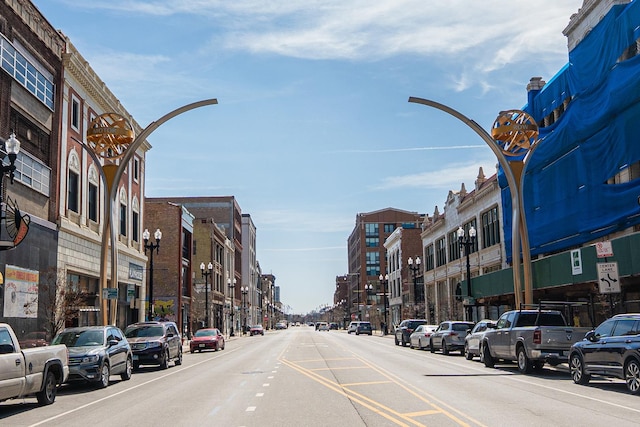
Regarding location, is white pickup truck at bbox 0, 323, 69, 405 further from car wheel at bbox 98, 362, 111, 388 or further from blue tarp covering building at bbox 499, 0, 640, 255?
blue tarp covering building at bbox 499, 0, 640, 255

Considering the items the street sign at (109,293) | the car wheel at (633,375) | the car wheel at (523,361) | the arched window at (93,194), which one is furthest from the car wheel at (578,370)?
the arched window at (93,194)

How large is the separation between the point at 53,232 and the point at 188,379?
13.7 metres

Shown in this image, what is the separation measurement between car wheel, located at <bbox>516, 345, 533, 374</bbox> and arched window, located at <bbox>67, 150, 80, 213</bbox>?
76.2 ft

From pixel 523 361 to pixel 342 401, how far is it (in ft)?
A: 29.4

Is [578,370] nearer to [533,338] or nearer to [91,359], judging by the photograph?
[533,338]

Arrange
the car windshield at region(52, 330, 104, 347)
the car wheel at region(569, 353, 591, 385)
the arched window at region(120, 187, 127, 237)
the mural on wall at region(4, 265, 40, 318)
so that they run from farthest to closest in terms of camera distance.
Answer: the arched window at region(120, 187, 127, 237) → the mural on wall at region(4, 265, 40, 318) → the car windshield at region(52, 330, 104, 347) → the car wheel at region(569, 353, 591, 385)

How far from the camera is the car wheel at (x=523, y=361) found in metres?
20.5

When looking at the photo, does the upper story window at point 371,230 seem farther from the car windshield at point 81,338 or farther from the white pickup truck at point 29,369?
the white pickup truck at point 29,369

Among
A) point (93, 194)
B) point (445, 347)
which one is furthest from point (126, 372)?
point (93, 194)

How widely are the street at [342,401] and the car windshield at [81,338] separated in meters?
1.21

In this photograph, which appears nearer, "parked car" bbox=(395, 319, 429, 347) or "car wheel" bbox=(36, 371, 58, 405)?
"car wheel" bbox=(36, 371, 58, 405)

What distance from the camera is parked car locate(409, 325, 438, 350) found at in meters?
38.1

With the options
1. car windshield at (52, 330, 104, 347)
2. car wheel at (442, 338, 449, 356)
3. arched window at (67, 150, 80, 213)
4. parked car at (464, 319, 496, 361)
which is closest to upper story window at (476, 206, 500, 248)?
car wheel at (442, 338, 449, 356)

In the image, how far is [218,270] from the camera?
94.4 metres
